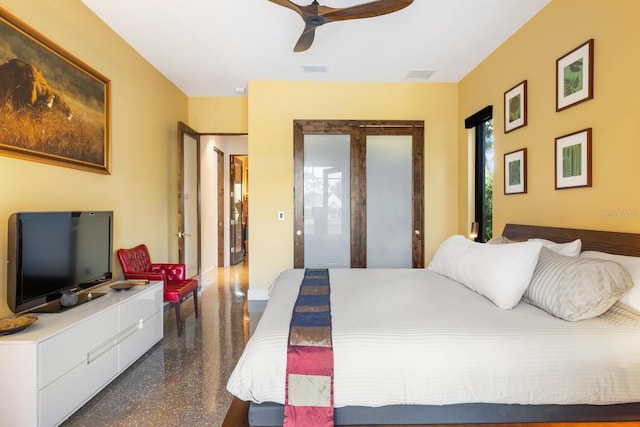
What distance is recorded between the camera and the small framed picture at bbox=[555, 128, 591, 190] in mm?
2184

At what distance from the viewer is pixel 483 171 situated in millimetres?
3891

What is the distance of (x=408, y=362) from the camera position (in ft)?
4.41

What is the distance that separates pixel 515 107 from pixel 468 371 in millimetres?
2687

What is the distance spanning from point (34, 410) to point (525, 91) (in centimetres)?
417

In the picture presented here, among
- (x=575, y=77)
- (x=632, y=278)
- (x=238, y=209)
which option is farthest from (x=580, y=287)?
(x=238, y=209)

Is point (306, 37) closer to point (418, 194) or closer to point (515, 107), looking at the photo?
point (515, 107)

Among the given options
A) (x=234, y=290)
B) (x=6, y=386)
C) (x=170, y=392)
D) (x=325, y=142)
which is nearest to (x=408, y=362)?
(x=170, y=392)

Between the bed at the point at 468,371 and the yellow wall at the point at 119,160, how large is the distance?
187 centimetres

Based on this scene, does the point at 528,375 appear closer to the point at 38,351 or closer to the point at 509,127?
the point at 38,351

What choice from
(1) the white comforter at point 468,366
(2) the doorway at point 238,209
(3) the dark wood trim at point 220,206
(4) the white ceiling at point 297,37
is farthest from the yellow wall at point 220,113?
(1) the white comforter at point 468,366

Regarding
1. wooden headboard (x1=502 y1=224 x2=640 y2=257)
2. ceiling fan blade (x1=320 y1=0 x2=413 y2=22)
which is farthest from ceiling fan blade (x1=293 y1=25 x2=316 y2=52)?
wooden headboard (x1=502 y1=224 x2=640 y2=257)

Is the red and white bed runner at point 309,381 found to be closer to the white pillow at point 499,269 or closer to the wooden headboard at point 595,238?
the white pillow at point 499,269

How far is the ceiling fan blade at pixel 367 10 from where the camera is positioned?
82.8 inches

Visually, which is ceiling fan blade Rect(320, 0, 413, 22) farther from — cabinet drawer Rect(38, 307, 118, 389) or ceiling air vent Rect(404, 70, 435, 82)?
cabinet drawer Rect(38, 307, 118, 389)
